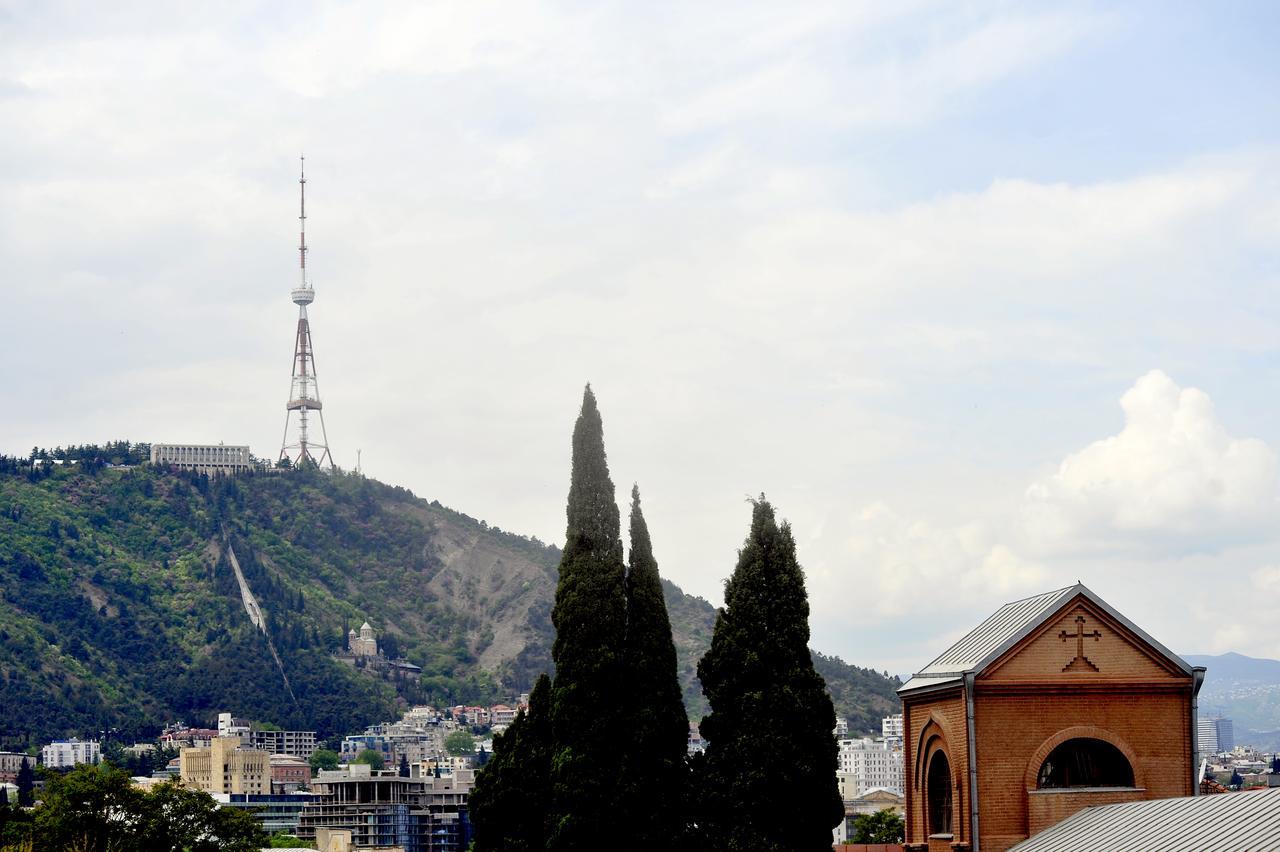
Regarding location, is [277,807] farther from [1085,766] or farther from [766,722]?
[1085,766]

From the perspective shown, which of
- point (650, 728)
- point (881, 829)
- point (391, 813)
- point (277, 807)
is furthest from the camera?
point (277, 807)

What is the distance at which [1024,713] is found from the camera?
31.1m

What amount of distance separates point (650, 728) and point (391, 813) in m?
151

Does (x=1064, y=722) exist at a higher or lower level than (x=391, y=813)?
higher

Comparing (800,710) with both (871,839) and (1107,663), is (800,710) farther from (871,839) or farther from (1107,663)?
(871,839)

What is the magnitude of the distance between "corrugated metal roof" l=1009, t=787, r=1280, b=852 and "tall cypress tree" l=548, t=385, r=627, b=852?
26.7ft

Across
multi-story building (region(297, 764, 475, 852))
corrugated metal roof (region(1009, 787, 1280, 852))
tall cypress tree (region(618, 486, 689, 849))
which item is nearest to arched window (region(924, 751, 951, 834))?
corrugated metal roof (region(1009, 787, 1280, 852))

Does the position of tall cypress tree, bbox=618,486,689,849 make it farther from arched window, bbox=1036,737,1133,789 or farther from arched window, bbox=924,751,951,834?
arched window, bbox=1036,737,1133,789

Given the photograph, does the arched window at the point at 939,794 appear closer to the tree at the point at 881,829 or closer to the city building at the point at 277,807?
the tree at the point at 881,829

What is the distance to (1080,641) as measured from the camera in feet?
103

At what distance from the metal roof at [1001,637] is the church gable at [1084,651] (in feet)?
0.37

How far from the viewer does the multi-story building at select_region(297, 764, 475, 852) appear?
177 m

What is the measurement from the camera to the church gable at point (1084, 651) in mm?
31250

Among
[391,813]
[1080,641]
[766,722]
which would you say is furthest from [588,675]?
[391,813]
